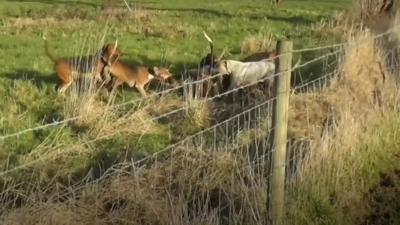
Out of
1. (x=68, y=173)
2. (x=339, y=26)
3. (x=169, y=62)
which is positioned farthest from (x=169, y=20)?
(x=68, y=173)

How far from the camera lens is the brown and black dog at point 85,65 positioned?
464 inches

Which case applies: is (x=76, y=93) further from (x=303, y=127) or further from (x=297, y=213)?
(x=297, y=213)

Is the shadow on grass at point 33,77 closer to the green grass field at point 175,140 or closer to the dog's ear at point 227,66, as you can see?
the green grass field at point 175,140

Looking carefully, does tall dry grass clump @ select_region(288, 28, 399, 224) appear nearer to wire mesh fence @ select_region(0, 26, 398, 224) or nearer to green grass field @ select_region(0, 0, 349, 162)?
wire mesh fence @ select_region(0, 26, 398, 224)

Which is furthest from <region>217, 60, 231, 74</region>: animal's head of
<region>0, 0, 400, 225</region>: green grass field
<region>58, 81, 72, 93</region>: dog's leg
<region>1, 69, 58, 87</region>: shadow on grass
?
<region>1, 69, 58, 87</region>: shadow on grass

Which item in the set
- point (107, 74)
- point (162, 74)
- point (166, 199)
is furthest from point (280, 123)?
point (162, 74)

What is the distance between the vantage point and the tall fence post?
558 cm

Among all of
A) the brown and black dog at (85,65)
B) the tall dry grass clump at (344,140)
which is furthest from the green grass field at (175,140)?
the brown and black dog at (85,65)

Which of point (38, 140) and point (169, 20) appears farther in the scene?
point (169, 20)

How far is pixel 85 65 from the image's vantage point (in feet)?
39.1

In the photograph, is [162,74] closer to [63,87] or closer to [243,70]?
[243,70]

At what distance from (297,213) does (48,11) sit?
22.8 meters

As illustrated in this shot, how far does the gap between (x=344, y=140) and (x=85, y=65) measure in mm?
5747

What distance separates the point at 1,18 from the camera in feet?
81.5
